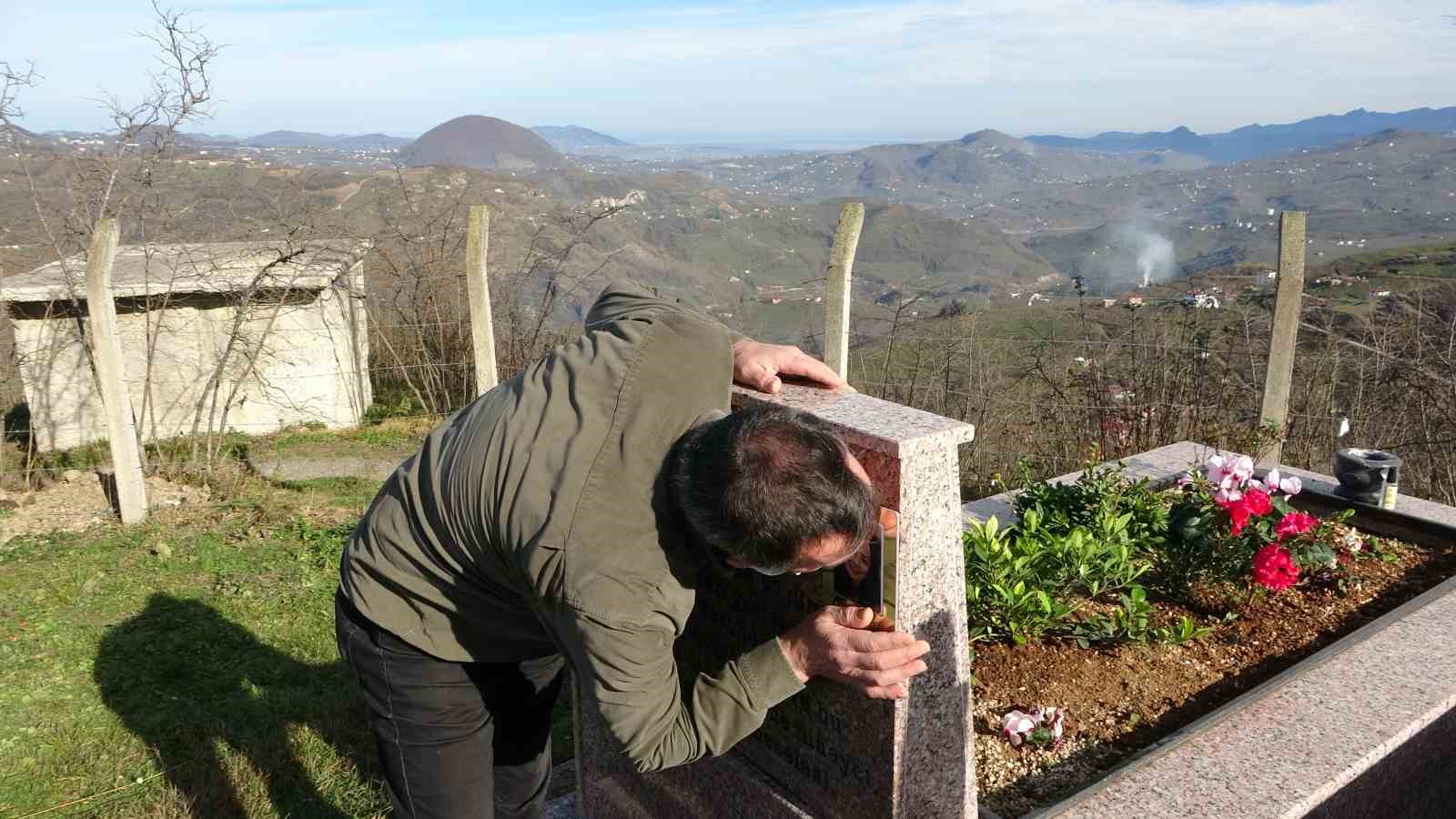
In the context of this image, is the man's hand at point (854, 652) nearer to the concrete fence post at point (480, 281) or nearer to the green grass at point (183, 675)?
the green grass at point (183, 675)

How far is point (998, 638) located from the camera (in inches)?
125

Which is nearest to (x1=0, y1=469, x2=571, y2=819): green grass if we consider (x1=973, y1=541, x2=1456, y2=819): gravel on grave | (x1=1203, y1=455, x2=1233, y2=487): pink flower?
(x1=973, y1=541, x2=1456, y2=819): gravel on grave

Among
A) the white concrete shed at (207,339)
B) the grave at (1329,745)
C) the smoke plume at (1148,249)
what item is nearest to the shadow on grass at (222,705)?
the grave at (1329,745)

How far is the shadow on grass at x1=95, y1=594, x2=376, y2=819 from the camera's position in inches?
129

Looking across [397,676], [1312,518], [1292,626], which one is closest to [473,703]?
[397,676]

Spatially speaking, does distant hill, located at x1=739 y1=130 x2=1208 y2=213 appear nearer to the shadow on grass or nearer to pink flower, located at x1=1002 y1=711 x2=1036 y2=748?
the shadow on grass

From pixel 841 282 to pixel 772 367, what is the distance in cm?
360

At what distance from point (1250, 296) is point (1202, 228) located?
6654cm

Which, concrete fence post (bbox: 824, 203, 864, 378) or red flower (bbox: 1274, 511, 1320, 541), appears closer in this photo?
red flower (bbox: 1274, 511, 1320, 541)

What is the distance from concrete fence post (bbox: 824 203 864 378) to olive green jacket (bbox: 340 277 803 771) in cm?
381

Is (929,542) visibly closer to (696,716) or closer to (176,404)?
(696,716)

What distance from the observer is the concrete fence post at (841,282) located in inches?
223

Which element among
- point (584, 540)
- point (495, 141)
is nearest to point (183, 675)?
point (584, 540)

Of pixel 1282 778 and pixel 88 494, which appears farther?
pixel 88 494
